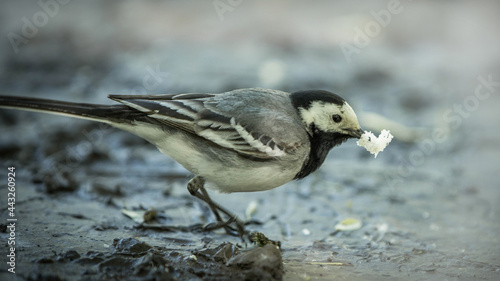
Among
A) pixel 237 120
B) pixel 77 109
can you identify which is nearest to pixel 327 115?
pixel 237 120

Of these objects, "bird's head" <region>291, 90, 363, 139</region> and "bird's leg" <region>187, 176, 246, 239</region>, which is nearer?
"bird's head" <region>291, 90, 363, 139</region>

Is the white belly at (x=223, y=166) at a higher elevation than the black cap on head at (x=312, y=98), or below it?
below

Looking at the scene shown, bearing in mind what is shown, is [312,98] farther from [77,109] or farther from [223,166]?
[77,109]

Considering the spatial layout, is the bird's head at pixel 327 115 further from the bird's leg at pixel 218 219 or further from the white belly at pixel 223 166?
the bird's leg at pixel 218 219

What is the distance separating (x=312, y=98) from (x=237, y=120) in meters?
0.70

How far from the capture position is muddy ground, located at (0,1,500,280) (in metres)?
4.50

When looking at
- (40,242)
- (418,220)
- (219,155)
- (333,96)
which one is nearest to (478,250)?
(418,220)

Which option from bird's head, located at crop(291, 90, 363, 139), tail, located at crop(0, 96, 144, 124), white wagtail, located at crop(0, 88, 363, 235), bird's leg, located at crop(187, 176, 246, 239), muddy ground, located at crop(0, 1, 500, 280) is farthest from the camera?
bird's leg, located at crop(187, 176, 246, 239)

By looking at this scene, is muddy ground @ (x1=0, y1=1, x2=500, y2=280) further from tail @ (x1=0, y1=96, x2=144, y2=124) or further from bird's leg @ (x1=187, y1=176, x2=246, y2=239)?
tail @ (x1=0, y1=96, x2=144, y2=124)

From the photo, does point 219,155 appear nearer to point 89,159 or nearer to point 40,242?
point 40,242

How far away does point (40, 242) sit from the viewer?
4.41 meters

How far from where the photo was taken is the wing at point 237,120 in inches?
188

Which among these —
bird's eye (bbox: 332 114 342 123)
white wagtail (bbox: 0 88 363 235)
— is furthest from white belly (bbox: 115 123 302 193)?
bird's eye (bbox: 332 114 342 123)

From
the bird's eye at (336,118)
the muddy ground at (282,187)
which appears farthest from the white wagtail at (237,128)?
the muddy ground at (282,187)
